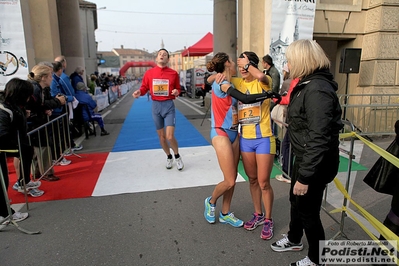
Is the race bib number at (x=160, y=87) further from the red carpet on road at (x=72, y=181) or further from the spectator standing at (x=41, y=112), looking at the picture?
the red carpet on road at (x=72, y=181)

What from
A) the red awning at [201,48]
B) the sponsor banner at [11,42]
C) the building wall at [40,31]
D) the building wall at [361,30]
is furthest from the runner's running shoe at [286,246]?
the red awning at [201,48]

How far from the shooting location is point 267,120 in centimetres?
292

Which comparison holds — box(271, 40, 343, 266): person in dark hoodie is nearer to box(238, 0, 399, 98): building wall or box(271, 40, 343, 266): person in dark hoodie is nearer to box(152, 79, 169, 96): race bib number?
box(152, 79, 169, 96): race bib number

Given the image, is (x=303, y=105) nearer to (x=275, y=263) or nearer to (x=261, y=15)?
(x=275, y=263)

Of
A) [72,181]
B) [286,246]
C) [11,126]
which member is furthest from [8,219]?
[286,246]

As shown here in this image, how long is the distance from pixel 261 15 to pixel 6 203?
280 inches

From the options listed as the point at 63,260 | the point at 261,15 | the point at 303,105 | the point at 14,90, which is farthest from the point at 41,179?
the point at 261,15

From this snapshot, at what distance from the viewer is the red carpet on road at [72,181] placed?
4.21 meters

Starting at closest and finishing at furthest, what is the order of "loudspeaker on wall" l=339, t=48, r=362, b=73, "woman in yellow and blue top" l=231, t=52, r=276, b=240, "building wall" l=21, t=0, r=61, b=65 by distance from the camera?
"woman in yellow and blue top" l=231, t=52, r=276, b=240, "building wall" l=21, t=0, r=61, b=65, "loudspeaker on wall" l=339, t=48, r=362, b=73

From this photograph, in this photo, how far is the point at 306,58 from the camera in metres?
2.17

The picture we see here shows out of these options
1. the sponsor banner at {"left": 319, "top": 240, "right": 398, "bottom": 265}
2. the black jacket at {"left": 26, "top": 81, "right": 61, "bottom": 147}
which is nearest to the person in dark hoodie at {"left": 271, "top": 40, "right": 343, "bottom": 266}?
the sponsor banner at {"left": 319, "top": 240, "right": 398, "bottom": 265}

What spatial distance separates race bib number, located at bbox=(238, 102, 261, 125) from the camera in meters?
2.89

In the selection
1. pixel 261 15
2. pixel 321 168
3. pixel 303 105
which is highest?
pixel 261 15

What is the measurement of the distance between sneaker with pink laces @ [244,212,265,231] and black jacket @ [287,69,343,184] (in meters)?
1.18
